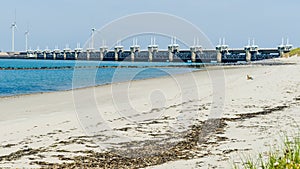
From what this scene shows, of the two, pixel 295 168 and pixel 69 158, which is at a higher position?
pixel 295 168

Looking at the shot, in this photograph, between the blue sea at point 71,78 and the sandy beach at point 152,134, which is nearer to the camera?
the sandy beach at point 152,134

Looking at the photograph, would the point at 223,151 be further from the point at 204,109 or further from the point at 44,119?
the point at 44,119

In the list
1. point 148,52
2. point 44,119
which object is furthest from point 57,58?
point 44,119

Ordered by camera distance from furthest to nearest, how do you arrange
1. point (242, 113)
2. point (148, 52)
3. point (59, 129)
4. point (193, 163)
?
point (148, 52), point (242, 113), point (59, 129), point (193, 163)

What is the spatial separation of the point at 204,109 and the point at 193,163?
5.73 metres

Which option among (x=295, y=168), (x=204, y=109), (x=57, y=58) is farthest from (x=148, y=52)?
(x=295, y=168)

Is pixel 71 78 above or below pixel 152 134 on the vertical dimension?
below

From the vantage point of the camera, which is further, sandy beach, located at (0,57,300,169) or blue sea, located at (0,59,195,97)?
blue sea, located at (0,59,195,97)

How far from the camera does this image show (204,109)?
11.7 metres

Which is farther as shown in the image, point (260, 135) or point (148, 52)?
point (148, 52)

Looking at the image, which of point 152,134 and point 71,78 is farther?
point 71,78

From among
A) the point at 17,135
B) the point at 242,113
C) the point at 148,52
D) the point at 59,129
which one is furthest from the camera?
the point at 148,52

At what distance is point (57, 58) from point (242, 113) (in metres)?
175

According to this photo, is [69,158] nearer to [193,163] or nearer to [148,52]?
[193,163]
